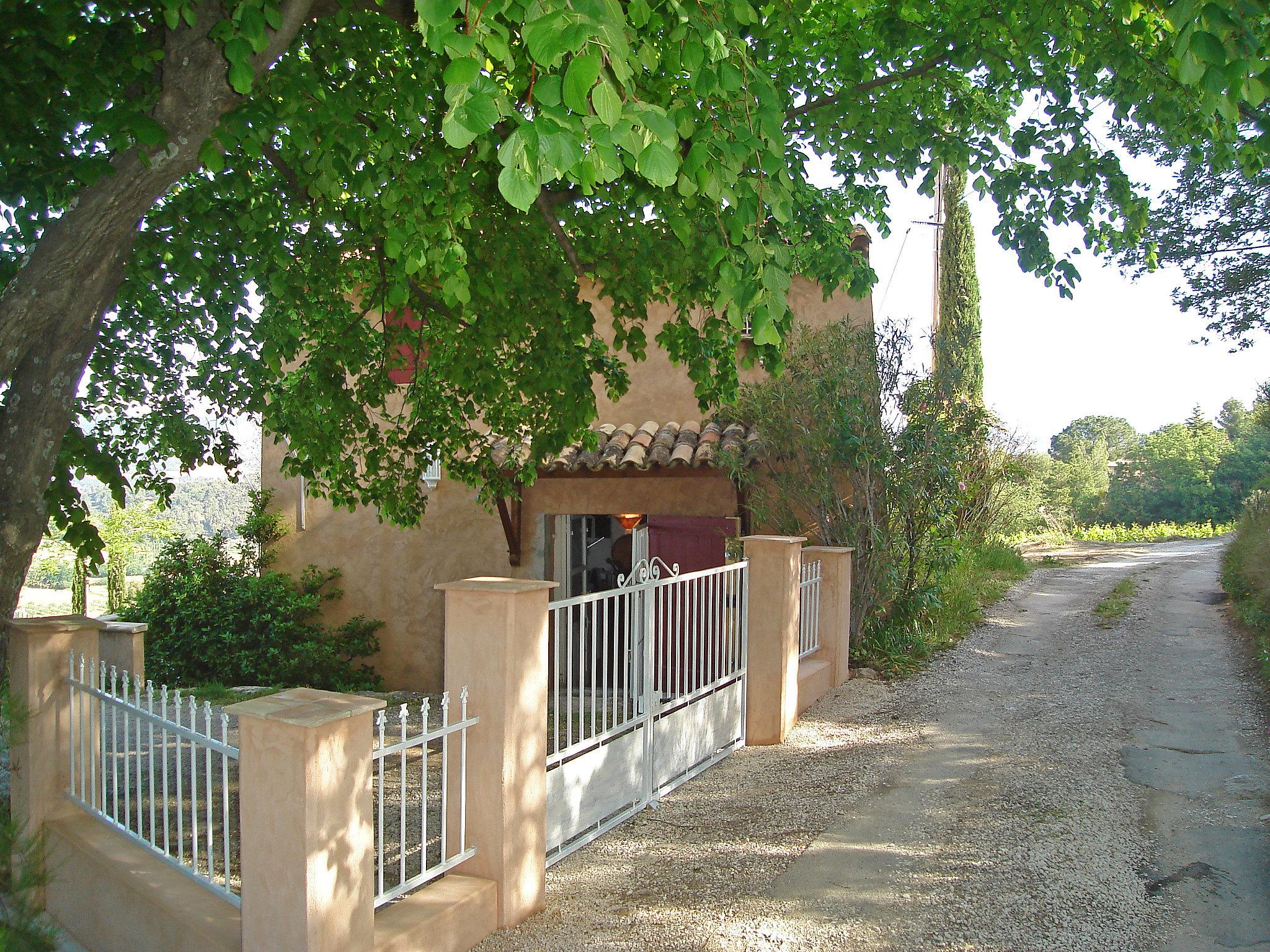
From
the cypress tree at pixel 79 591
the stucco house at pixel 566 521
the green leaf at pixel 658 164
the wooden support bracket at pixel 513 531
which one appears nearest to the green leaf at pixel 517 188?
the green leaf at pixel 658 164

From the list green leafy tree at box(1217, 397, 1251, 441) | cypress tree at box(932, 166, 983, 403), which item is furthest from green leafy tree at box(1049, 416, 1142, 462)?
cypress tree at box(932, 166, 983, 403)

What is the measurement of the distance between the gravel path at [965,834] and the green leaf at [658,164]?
10.2ft

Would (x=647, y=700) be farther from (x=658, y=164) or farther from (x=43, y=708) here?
(x=658, y=164)

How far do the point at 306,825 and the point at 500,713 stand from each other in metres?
1.07

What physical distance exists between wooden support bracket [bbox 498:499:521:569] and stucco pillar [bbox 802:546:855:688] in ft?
12.9

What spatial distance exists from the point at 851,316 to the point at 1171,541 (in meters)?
20.6

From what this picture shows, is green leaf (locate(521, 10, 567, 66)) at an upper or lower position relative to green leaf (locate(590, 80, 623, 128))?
upper

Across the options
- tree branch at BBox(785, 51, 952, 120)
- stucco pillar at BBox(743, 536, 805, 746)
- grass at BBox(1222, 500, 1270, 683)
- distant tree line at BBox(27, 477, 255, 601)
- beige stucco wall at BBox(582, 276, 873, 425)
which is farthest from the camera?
distant tree line at BBox(27, 477, 255, 601)

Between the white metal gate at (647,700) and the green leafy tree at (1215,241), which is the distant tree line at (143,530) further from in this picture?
the green leafy tree at (1215,241)

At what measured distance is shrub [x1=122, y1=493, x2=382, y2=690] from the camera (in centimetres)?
1127

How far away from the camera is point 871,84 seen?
19.7 ft

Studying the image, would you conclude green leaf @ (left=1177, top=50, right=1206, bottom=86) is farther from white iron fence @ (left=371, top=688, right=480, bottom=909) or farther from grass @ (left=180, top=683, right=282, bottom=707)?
grass @ (left=180, top=683, right=282, bottom=707)

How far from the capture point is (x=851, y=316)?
10203mm

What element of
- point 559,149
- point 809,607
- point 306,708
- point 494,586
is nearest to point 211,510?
point 809,607
